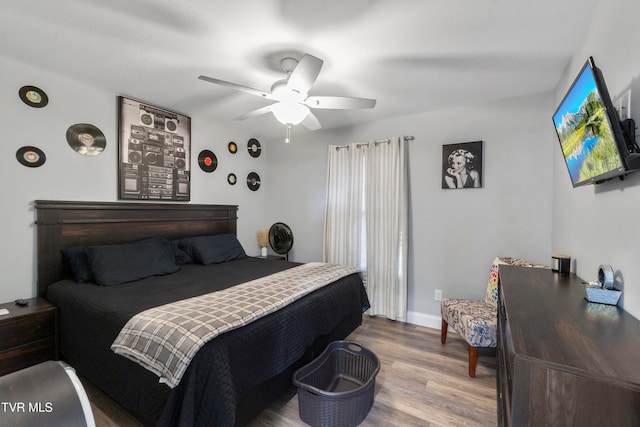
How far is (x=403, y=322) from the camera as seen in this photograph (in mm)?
3078

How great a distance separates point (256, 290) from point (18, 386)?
55.7 inches

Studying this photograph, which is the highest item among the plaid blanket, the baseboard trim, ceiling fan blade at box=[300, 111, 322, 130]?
ceiling fan blade at box=[300, 111, 322, 130]

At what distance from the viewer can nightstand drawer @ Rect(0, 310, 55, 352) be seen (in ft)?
5.73

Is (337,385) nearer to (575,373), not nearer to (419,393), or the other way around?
(419,393)

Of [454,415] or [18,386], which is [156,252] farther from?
[454,415]

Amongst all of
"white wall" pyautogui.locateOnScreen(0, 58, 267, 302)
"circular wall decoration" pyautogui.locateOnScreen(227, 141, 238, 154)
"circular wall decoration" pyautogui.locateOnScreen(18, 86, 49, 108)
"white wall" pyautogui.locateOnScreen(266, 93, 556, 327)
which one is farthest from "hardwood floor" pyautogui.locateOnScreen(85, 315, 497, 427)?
"circular wall decoration" pyautogui.locateOnScreen(227, 141, 238, 154)

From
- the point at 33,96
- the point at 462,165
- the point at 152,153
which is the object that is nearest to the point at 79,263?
the point at 152,153

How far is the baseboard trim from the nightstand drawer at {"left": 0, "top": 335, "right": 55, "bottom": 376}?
3127 mm

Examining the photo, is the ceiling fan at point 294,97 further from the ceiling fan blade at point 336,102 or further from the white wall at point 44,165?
the white wall at point 44,165

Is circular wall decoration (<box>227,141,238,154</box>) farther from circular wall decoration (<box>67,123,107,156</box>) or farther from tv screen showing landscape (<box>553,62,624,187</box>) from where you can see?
tv screen showing landscape (<box>553,62,624,187</box>)

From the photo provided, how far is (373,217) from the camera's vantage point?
10.5 ft

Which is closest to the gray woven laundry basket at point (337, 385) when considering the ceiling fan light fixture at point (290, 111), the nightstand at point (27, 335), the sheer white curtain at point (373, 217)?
the sheer white curtain at point (373, 217)

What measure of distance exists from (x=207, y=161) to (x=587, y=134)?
11.0ft

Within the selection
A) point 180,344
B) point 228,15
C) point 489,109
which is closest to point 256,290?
point 180,344
